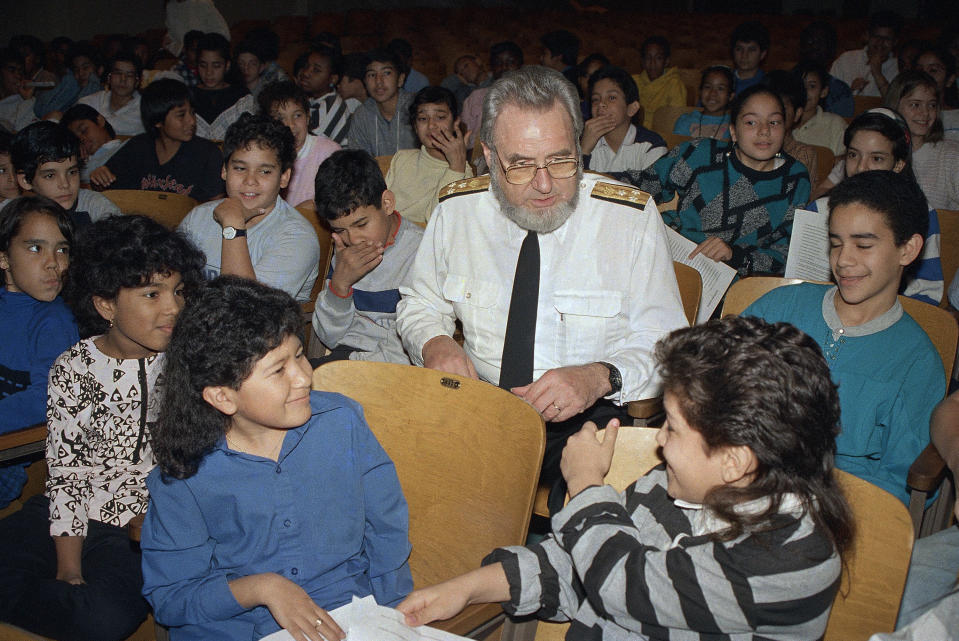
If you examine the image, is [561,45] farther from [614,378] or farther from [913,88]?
[614,378]

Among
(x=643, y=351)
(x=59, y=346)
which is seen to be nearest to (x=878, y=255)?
(x=643, y=351)

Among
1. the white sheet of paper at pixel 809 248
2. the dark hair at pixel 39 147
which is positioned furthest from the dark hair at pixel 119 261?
the white sheet of paper at pixel 809 248

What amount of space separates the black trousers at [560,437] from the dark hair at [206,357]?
0.82 meters

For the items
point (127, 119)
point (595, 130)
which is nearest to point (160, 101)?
point (127, 119)

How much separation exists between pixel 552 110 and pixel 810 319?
865 mm

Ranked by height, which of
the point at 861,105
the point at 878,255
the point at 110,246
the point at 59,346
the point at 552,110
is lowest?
the point at 59,346

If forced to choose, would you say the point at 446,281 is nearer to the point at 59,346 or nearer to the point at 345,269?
the point at 345,269

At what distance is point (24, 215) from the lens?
92.4 inches

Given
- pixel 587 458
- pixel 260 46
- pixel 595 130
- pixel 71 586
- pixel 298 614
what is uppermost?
pixel 260 46

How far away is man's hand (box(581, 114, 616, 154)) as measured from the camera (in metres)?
3.94

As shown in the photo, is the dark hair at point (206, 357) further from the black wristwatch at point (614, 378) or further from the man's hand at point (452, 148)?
the man's hand at point (452, 148)

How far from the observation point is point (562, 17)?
11508mm

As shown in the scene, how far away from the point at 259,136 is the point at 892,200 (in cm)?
209

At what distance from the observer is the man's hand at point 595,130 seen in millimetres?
3943
